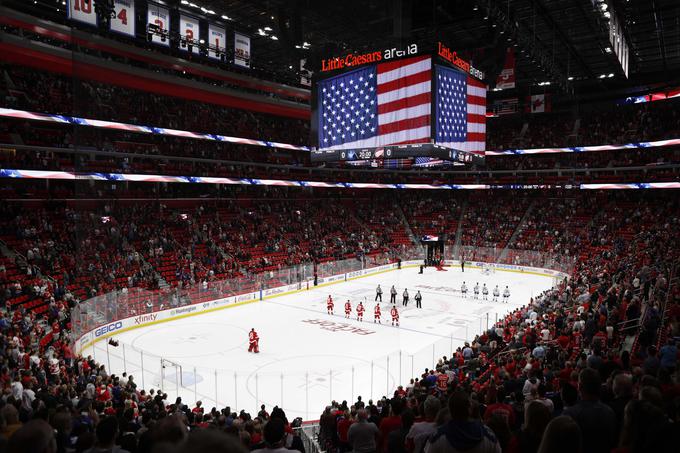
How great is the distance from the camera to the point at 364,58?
50.3 feet

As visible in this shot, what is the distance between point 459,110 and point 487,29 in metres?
11.5

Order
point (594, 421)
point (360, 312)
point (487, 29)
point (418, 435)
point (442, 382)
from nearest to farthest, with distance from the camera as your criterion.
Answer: point (594, 421) → point (418, 435) → point (442, 382) → point (360, 312) → point (487, 29)

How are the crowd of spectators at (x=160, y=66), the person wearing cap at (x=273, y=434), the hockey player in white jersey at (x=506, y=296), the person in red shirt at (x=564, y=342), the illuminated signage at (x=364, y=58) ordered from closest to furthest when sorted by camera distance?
1. the person wearing cap at (x=273, y=434)
2. the person in red shirt at (x=564, y=342)
3. the illuminated signage at (x=364, y=58)
4. the crowd of spectators at (x=160, y=66)
5. the hockey player in white jersey at (x=506, y=296)

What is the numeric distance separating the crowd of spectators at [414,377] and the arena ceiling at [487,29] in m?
9.47

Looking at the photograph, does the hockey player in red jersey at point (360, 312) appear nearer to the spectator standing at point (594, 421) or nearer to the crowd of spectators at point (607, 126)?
the spectator standing at point (594, 421)

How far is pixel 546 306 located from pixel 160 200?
25354 mm

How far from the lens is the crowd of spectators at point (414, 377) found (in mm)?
3395

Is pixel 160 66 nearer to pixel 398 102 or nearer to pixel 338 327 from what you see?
pixel 338 327

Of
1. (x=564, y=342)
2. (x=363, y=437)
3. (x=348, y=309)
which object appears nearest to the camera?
(x=363, y=437)

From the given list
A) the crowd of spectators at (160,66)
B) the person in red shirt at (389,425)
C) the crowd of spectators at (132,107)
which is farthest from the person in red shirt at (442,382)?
the crowd of spectators at (160,66)

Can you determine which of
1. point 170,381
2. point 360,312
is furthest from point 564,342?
point 360,312

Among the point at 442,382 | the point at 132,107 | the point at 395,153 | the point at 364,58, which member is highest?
the point at 132,107

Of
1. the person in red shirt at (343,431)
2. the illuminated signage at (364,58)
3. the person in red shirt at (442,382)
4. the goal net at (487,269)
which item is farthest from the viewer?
the goal net at (487,269)

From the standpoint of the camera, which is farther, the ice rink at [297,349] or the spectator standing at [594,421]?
the ice rink at [297,349]
